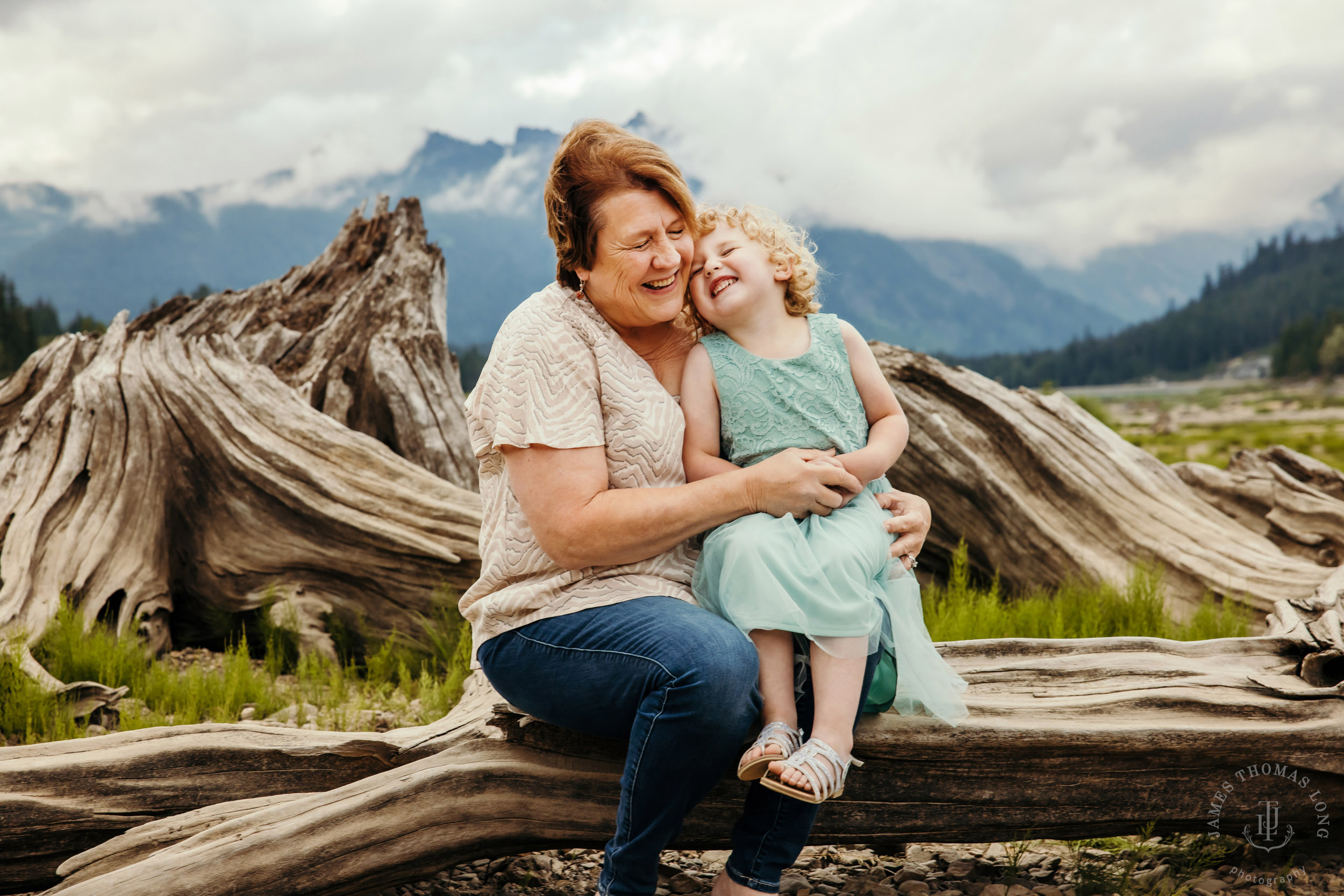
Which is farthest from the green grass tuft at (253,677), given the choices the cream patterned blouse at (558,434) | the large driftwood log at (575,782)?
the cream patterned blouse at (558,434)

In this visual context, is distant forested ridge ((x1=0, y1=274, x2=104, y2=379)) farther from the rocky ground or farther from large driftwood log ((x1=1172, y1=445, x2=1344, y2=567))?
large driftwood log ((x1=1172, y1=445, x2=1344, y2=567))

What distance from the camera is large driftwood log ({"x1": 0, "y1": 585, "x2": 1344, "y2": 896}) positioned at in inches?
118

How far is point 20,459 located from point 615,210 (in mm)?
5715

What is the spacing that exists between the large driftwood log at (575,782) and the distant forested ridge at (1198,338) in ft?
521

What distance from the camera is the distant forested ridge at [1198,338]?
167 meters

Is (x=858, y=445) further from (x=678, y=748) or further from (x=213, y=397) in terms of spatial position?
(x=213, y=397)

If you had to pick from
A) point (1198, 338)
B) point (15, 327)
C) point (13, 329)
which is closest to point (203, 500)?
point (13, 329)

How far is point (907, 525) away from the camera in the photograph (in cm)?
310

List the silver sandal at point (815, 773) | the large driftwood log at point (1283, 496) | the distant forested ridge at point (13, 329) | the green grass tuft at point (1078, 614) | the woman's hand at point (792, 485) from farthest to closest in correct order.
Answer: the distant forested ridge at point (13, 329)
the large driftwood log at point (1283, 496)
the green grass tuft at point (1078, 614)
the woman's hand at point (792, 485)
the silver sandal at point (815, 773)

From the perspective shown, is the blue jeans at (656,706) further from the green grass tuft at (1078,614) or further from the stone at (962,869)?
the green grass tuft at (1078,614)

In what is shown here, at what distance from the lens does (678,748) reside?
96.0 inches

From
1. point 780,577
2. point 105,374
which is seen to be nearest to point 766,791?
point 780,577

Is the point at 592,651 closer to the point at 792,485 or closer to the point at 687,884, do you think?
the point at 792,485

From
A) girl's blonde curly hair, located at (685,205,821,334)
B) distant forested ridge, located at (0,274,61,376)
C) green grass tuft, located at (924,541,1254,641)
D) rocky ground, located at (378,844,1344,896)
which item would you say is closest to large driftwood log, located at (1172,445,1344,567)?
green grass tuft, located at (924,541,1254,641)
